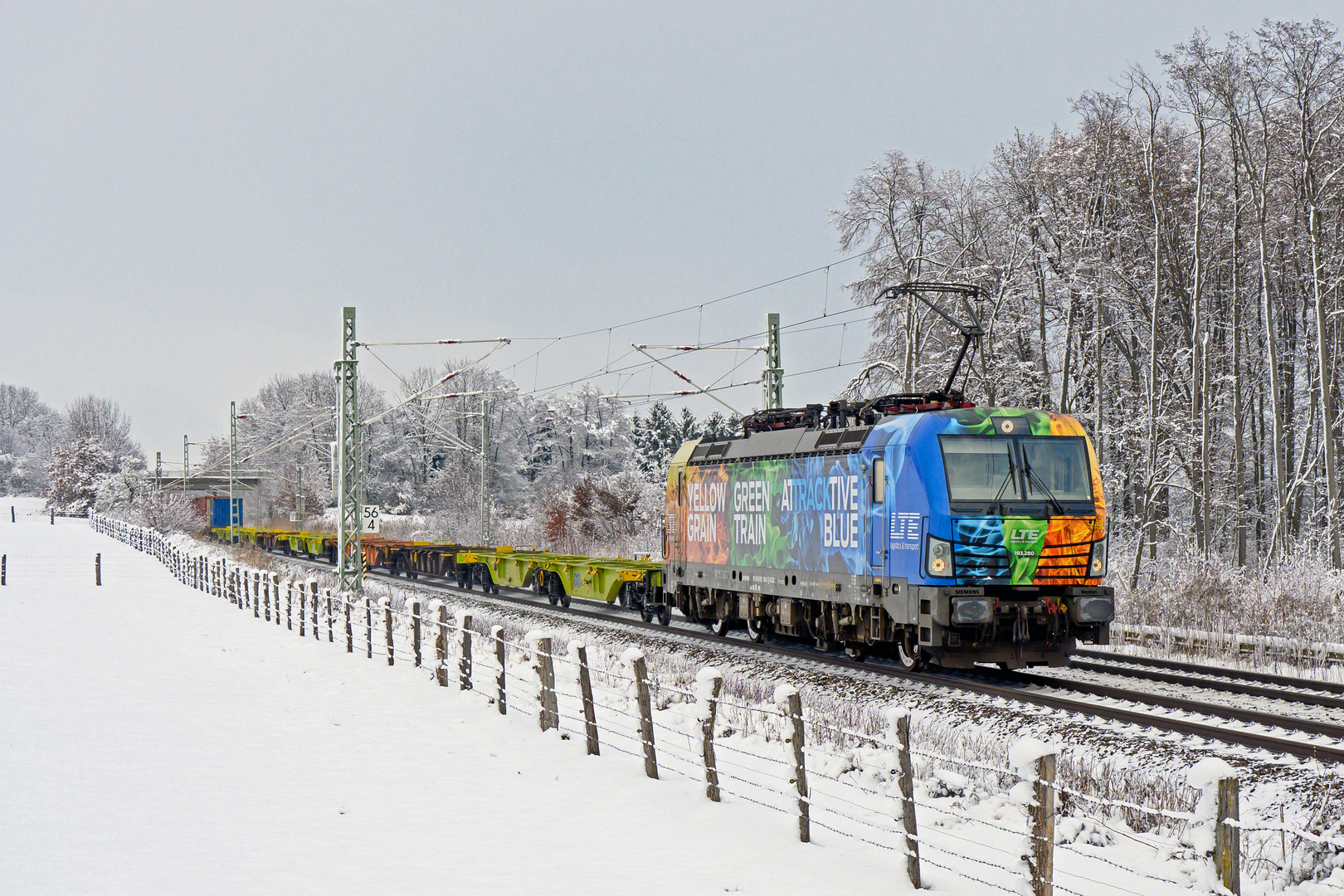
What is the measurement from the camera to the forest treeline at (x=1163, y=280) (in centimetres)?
2809

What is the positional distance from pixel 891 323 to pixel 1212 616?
1899 centimetres

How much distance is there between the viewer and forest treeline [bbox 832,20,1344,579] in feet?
92.2

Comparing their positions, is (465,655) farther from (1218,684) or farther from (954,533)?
(1218,684)

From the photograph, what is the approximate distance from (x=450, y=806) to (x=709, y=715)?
218 cm

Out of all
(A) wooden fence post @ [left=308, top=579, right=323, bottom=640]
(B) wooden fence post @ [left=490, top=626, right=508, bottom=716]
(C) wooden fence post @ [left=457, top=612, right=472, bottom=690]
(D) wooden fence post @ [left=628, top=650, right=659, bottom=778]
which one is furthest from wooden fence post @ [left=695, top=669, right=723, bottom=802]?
(A) wooden fence post @ [left=308, top=579, right=323, bottom=640]

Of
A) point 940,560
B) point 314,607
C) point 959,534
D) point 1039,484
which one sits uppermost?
point 1039,484

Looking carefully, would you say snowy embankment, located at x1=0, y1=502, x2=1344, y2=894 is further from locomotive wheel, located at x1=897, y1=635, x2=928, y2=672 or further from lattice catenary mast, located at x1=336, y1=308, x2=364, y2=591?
lattice catenary mast, located at x1=336, y1=308, x2=364, y2=591

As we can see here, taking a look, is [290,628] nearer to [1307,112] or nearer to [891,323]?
[891,323]

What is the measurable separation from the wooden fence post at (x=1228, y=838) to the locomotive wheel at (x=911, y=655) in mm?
9182

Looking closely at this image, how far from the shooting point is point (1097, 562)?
1424cm

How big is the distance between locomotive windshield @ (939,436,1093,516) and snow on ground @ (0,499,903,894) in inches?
215

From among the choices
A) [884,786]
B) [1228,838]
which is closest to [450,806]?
[884,786]

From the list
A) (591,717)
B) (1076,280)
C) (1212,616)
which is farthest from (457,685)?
(1076,280)

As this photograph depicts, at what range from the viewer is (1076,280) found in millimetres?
30312
